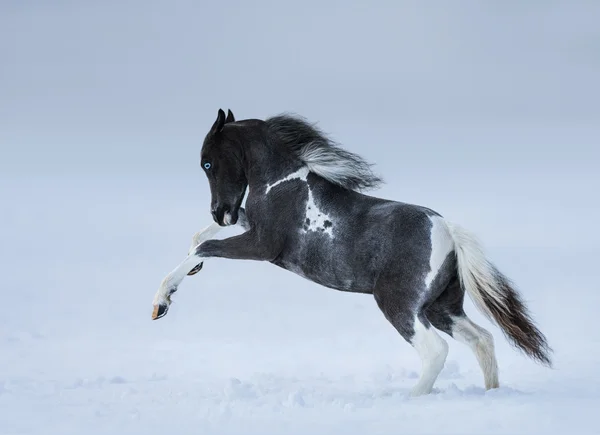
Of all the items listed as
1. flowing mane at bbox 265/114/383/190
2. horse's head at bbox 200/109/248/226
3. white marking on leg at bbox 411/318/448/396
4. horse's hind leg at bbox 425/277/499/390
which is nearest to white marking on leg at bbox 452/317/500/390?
horse's hind leg at bbox 425/277/499/390

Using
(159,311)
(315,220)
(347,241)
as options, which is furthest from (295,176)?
(159,311)

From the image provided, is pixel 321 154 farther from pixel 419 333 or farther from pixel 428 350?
pixel 428 350

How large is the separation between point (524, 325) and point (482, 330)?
31 cm

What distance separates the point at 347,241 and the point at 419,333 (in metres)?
0.88

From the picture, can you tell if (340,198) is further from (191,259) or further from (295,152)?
(191,259)

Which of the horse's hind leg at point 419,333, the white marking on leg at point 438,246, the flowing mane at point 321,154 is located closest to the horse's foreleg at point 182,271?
the flowing mane at point 321,154

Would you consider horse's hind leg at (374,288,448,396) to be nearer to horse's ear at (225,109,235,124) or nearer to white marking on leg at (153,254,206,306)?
white marking on leg at (153,254,206,306)

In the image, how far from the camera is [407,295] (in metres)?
7.11

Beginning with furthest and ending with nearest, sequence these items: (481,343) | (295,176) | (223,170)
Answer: (223,170) < (295,176) < (481,343)

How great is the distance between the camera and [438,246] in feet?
23.6

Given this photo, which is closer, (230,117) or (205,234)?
(205,234)

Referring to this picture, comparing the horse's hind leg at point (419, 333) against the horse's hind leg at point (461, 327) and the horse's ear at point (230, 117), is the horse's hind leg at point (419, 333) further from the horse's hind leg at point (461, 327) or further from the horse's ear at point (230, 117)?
the horse's ear at point (230, 117)

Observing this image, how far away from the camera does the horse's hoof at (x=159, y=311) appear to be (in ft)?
24.3

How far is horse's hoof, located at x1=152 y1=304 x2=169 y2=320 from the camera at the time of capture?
741 centimetres
